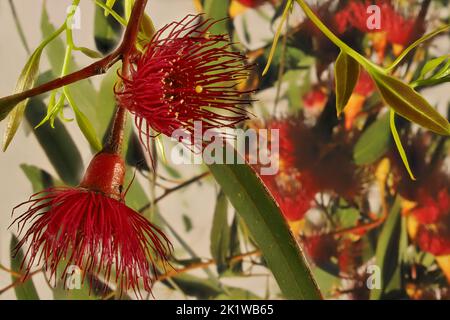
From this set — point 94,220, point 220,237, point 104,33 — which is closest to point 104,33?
point 104,33

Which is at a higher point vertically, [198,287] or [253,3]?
[253,3]

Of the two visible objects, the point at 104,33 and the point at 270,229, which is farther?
the point at 104,33

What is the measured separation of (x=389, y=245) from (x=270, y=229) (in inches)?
11.9

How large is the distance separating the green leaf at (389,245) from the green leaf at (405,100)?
345 mm

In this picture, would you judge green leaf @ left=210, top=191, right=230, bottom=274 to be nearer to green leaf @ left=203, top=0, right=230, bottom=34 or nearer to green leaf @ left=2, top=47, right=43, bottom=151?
green leaf @ left=203, top=0, right=230, bottom=34

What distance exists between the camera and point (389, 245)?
0.54m

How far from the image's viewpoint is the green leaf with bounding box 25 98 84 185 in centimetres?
50

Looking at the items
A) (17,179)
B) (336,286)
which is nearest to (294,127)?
(336,286)

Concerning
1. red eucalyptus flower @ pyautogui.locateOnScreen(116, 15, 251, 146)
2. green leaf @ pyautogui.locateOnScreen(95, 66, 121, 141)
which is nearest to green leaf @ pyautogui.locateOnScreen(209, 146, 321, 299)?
red eucalyptus flower @ pyautogui.locateOnScreen(116, 15, 251, 146)

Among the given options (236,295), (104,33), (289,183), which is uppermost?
(104,33)

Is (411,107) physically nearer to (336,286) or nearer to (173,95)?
(173,95)

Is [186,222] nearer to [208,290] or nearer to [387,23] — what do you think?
[208,290]

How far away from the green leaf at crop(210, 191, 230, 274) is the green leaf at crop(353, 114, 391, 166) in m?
0.14

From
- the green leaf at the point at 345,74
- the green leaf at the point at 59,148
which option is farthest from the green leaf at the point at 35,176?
the green leaf at the point at 345,74
